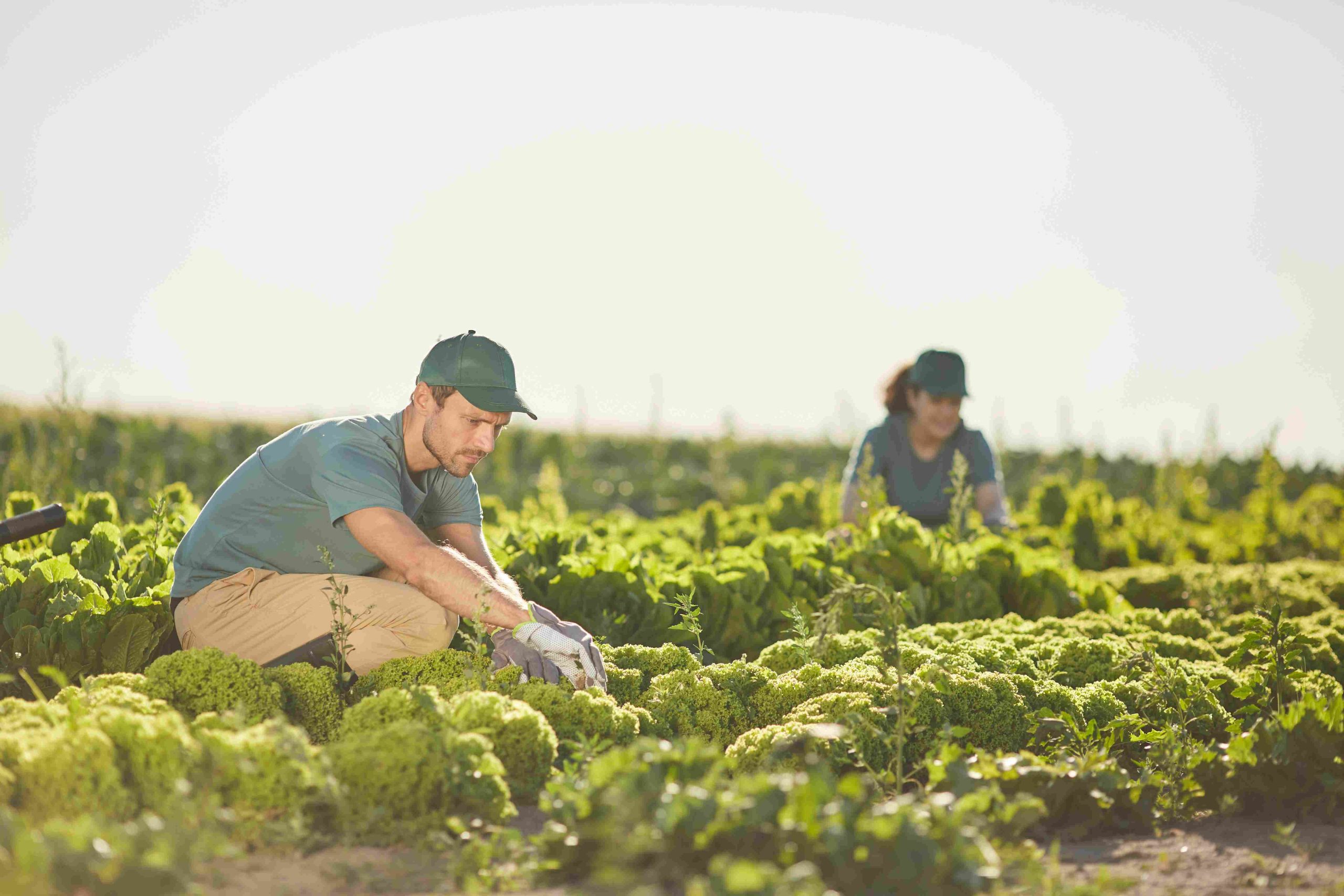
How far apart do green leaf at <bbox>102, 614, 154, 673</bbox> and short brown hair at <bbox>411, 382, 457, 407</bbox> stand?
4.63 feet

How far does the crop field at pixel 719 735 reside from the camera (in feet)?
7.30

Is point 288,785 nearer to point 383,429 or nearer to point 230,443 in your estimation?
point 383,429

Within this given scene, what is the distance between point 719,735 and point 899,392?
14.1 feet

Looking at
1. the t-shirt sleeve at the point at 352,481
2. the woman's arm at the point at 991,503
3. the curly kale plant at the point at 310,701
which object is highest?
the t-shirt sleeve at the point at 352,481

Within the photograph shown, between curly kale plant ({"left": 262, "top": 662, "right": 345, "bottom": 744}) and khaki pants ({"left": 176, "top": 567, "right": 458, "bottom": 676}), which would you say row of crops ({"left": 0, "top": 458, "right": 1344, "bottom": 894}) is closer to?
curly kale plant ({"left": 262, "top": 662, "right": 345, "bottom": 744})

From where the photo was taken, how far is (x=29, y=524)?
364cm

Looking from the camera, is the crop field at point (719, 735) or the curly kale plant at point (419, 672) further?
the curly kale plant at point (419, 672)

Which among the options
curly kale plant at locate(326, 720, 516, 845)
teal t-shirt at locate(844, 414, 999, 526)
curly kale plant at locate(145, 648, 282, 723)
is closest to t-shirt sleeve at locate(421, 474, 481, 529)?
curly kale plant at locate(145, 648, 282, 723)

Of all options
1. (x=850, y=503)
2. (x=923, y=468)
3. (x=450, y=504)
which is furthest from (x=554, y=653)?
(x=923, y=468)

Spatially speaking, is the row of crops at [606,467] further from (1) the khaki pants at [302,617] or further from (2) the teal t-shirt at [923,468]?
(1) the khaki pants at [302,617]

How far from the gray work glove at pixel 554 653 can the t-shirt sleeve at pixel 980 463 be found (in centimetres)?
406

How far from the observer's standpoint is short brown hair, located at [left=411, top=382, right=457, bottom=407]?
155 inches

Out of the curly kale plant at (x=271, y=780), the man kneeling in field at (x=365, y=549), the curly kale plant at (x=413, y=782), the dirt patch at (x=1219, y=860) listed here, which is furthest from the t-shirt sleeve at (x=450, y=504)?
the dirt patch at (x=1219, y=860)

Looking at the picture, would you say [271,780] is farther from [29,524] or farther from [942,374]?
[942,374]
